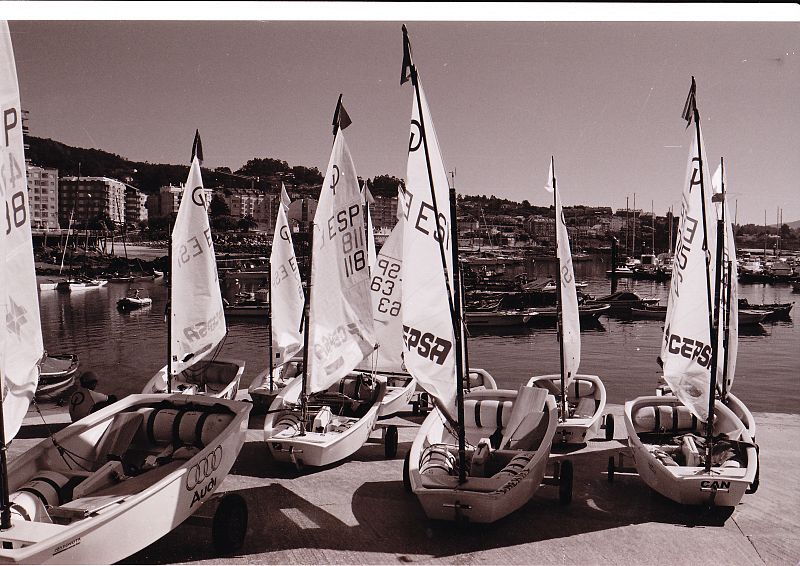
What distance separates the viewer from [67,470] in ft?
15.7

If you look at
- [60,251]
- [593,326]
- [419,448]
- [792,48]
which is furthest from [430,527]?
[593,326]

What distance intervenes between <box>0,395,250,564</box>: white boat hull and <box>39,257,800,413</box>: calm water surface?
376 inches

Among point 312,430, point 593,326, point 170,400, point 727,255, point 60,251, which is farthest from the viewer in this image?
point 593,326

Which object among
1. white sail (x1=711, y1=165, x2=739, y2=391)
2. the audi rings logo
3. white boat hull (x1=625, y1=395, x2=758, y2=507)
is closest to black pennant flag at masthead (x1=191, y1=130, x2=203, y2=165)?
the audi rings logo

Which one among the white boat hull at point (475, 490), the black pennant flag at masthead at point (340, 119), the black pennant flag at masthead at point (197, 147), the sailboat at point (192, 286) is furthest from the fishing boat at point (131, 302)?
the white boat hull at point (475, 490)

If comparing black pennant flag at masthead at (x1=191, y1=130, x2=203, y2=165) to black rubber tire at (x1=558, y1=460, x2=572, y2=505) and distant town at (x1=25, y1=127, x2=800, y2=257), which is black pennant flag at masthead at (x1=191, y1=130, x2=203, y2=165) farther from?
black rubber tire at (x1=558, y1=460, x2=572, y2=505)

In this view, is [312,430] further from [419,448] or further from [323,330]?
[419,448]

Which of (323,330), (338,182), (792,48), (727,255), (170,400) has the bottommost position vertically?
(170,400)

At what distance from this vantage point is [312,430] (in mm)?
6246

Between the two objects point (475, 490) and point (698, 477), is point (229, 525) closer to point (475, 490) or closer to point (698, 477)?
point (475, 490)

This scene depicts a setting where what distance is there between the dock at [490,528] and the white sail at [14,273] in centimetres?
135

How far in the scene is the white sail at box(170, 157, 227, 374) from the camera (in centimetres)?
733

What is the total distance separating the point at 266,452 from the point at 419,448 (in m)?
2.08

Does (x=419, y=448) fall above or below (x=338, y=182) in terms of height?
below
